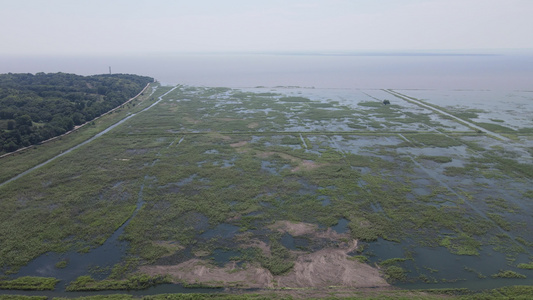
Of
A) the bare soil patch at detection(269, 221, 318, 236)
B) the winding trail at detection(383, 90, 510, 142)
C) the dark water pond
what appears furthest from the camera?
the winding trail at detection(383, 90, 510, 142)

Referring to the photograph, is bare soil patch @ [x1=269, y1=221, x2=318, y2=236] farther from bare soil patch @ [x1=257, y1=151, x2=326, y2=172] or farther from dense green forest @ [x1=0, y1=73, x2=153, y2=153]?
dense green forest @ [x1=0, y1=73, x2=153, y2=153]

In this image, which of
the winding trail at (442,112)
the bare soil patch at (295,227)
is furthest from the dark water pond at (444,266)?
the winding trail at (442,112)

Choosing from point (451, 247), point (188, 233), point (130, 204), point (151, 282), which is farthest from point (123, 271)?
point (451, 247)

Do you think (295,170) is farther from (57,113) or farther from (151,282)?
(57,113)

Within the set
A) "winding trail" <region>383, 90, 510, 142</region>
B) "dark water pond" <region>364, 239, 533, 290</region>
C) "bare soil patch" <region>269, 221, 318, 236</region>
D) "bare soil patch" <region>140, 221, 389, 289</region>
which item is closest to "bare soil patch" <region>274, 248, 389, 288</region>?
"bare soil patch" <region>140, 221, 389, 289</region>

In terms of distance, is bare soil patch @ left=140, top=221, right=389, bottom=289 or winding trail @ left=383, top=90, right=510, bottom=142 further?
winding trail @ left=383, top=90, right=510, bottom=142

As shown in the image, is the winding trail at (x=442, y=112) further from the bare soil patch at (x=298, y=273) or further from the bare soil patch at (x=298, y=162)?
the bare soil patch at (x=298, y=273)
